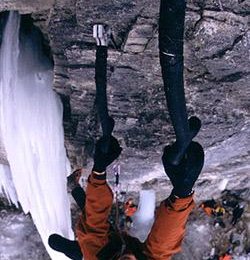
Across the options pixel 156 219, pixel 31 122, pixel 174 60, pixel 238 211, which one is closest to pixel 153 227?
pixel 156 219

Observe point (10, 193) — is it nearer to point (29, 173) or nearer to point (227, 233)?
point (29, 173)

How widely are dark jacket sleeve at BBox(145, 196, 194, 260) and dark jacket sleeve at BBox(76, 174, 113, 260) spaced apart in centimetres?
35

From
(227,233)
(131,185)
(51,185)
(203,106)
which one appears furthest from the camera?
(227,233)

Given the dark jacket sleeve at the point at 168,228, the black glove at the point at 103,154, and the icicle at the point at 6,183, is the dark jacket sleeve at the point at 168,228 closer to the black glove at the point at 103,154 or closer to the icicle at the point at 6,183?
the black glove at the point at 103,154

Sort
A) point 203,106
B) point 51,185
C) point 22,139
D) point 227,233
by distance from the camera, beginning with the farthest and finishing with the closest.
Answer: point 227,233 → point 51,185 → point 22,139 → point 203,106

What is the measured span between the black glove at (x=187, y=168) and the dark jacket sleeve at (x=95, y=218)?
59 cm

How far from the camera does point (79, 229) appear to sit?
354 centimetres

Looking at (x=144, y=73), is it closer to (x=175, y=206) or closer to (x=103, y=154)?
(x=103, y=154)

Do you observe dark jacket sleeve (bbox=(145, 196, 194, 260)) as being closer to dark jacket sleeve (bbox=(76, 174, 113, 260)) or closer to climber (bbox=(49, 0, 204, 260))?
climber (bbox=(49, 0, 204, 260))

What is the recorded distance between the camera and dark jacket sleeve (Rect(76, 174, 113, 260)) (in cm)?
334

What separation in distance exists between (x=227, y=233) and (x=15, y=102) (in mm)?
3607

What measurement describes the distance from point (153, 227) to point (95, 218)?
1.40 feet

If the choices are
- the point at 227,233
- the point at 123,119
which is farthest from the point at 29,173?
the point at 227,233

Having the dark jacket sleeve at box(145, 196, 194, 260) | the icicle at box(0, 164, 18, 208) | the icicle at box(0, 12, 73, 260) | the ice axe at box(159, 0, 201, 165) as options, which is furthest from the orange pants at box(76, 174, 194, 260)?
the icicle at box(0, 164, 18, 208)
